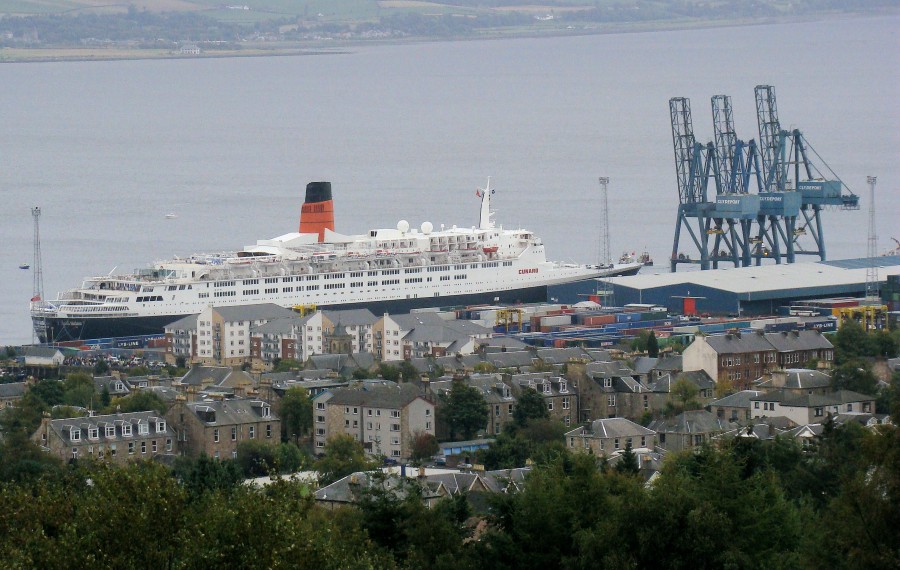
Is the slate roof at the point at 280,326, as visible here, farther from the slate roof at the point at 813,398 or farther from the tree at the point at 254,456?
the slate roof at the point at 813,398

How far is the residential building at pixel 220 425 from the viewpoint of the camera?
33.7 metres

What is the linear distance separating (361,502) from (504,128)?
378 feet

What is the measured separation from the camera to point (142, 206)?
91.6m

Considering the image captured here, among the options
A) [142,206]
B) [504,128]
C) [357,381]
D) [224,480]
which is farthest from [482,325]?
[504,128]

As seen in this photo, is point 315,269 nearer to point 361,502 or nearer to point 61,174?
point 361,502

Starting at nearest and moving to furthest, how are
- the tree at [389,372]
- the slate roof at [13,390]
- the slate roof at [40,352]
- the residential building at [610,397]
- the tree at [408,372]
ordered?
the residential building at [610,397]
the slate roof at [13,390]
the tree at [408,372]
the tree at [389,372]
the slate roof at [40,352]

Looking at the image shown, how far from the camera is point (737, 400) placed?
3497cm

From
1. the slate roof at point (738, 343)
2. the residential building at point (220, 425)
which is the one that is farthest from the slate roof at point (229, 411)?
the slate roof at point (738, 343)

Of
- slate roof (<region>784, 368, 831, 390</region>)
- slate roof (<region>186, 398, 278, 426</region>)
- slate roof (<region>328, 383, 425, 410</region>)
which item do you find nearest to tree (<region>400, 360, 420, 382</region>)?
slate roof (<region>328, 383, 425, 410</region>)

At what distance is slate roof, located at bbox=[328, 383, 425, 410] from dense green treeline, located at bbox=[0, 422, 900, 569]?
9008mm

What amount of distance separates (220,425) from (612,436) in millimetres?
5391

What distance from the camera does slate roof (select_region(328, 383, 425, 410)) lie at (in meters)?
34.5

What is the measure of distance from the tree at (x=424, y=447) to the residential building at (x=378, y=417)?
0.75 feet

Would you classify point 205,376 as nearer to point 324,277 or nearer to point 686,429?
point 686,429
